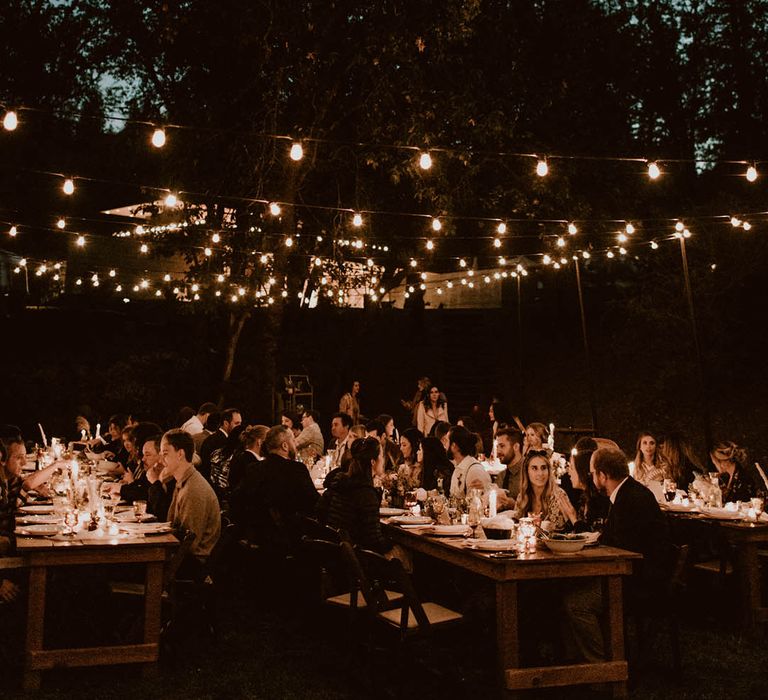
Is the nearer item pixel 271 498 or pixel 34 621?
pixel 34 621

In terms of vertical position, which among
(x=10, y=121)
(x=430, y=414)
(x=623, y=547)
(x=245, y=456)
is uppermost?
(x=10, y=121)

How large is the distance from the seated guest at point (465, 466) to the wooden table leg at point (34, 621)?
10.7 ft

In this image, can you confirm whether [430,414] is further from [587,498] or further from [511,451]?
[587,498]

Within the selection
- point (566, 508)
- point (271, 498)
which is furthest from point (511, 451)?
point (271, 498)

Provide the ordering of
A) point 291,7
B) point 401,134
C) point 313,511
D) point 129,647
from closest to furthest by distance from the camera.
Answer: point 129,647 → point 313,511 → point 291,7 → point 401,134

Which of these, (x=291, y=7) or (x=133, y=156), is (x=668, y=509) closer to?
(x=291, y=7)

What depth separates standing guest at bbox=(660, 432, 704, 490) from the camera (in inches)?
315

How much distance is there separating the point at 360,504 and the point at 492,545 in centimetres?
127

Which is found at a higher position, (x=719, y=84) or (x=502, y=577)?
(x=719, y=84)

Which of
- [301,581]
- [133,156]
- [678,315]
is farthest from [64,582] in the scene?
[678,315]

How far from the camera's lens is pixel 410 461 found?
28.9 ft

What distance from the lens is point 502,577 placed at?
186 inches

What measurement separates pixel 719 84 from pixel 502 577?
18.4 m

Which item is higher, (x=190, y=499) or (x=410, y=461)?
(x=410, y=461)
